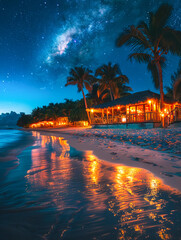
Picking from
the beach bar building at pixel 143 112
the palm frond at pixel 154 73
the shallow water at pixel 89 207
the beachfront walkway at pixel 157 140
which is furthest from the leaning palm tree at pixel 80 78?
the shallow water at pixel 89 207

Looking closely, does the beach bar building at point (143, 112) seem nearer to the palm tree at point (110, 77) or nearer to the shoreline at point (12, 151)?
the palm tree at point (110, 77)

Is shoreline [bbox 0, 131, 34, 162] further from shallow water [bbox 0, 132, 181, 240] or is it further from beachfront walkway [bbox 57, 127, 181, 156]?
beachfront walkway [bbox 57, 127, 181, 156]

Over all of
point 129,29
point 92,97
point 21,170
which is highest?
point 129,29

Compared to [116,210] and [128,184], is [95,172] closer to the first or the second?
[128,184]

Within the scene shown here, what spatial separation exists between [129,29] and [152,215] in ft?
48.2

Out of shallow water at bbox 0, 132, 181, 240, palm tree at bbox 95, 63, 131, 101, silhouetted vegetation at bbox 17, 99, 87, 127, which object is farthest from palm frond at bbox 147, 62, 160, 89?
silhouetted vegetation at bbox 17, 99, 87, 127

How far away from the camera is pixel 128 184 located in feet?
8.16

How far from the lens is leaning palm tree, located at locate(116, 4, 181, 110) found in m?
12.2

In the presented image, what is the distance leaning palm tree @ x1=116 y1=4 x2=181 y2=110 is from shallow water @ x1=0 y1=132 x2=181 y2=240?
13176mm

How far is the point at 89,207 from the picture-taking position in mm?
1802

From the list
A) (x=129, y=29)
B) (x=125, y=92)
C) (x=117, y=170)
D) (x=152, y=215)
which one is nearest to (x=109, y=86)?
(x=125, y=92)

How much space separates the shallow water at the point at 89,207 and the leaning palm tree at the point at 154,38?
13176 mm

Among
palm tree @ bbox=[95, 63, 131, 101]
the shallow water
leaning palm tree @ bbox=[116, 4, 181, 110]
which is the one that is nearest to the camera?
the shallow water

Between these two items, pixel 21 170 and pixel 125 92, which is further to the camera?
pixel 125 92
